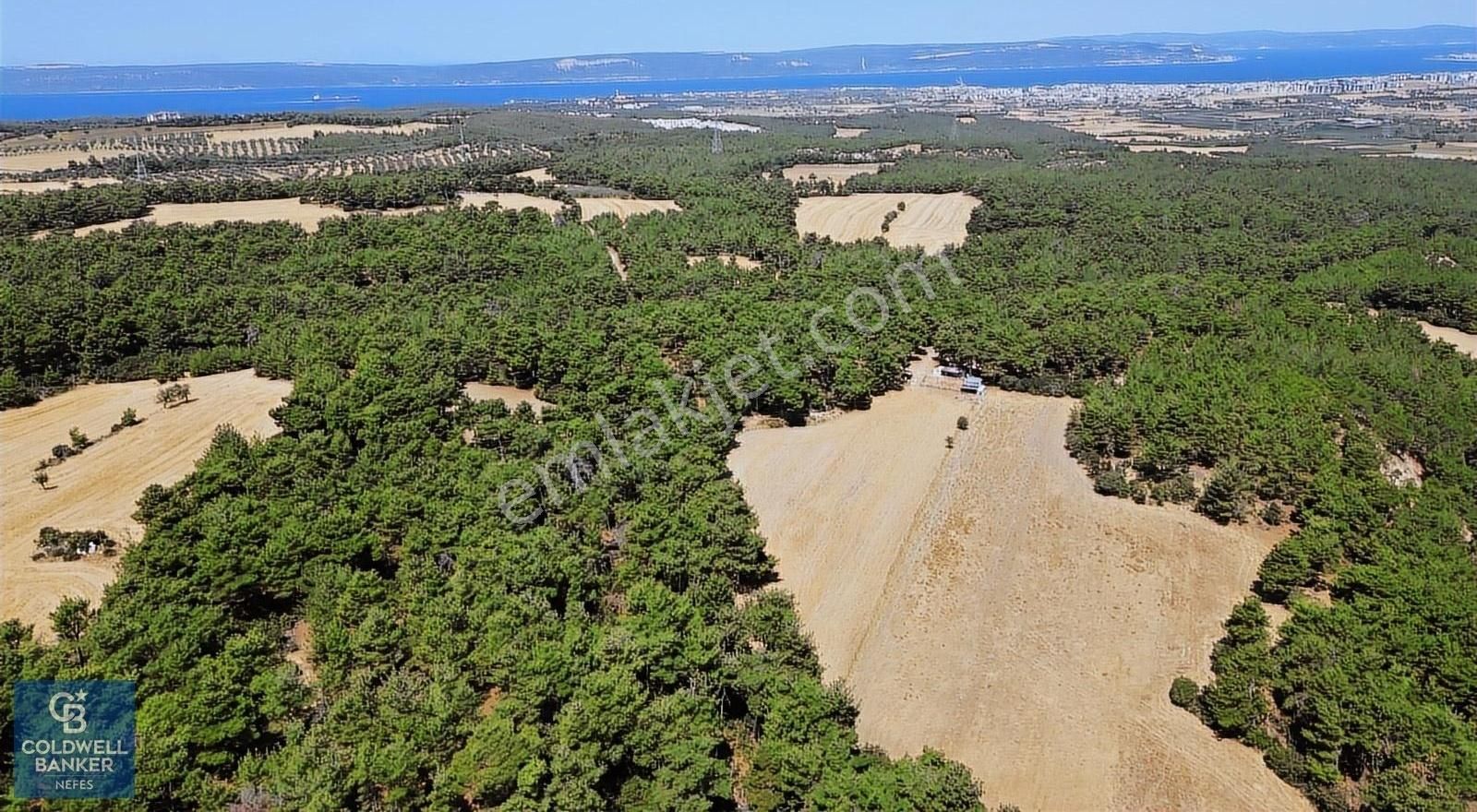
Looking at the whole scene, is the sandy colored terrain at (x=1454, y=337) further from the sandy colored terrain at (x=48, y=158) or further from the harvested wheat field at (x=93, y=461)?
the sandy colored terrain at (x=48, y=158)

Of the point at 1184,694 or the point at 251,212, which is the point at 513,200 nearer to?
the point at 251,212

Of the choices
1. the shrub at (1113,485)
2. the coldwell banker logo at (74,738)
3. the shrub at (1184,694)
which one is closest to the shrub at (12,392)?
the coldwell banker logo at (74,738)

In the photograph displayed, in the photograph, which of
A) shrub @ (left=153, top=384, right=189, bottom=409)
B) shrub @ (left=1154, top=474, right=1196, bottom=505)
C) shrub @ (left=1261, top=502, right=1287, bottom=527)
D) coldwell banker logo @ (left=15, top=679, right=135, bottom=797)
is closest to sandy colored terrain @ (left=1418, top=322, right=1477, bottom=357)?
shrub @ (left=1261, top=502, right=1287, bottom=527)

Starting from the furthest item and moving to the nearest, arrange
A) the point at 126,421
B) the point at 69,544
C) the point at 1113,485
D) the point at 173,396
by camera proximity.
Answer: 1. the point at 173,396
2. the point at 126,421
3. the point at 1113,485
4. the point at 69,544

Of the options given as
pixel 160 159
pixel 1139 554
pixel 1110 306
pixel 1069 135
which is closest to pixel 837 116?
pixel 1069 135

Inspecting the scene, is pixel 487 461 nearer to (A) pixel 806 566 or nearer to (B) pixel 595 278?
(A) pixel 806 566

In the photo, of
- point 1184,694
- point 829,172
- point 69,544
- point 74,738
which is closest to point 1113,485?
point 1184,694
